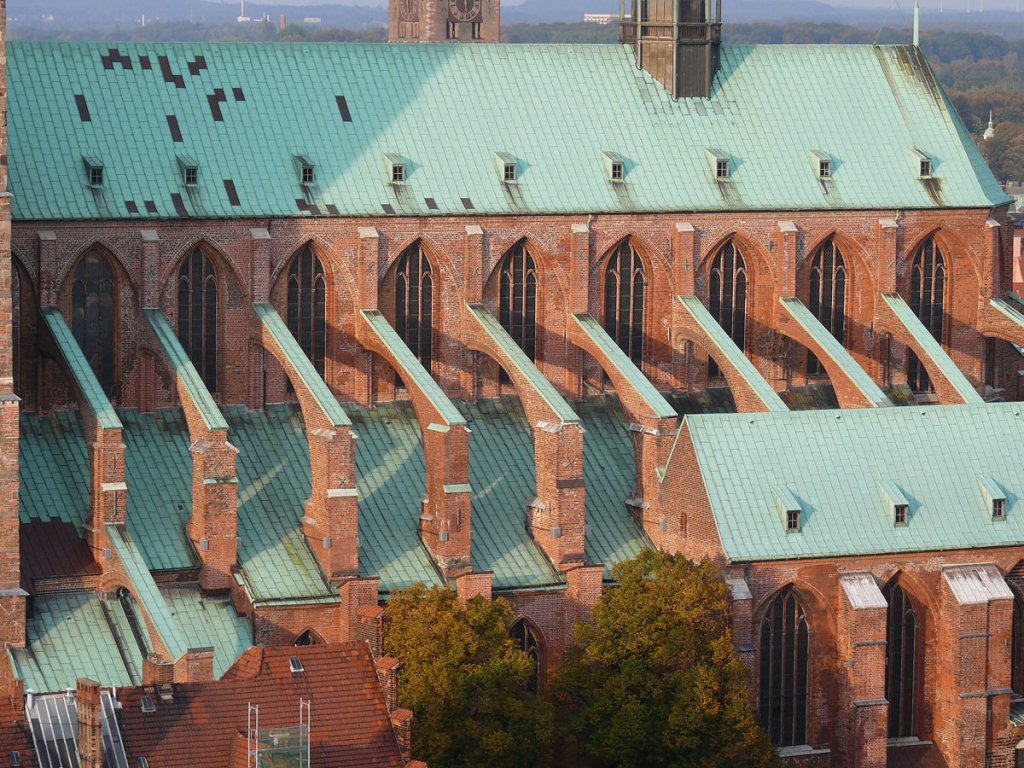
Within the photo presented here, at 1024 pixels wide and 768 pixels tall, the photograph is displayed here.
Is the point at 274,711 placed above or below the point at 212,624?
below

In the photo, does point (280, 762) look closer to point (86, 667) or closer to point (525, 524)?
point (86, 667)

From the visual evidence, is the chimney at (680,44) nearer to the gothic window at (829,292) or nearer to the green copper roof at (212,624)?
the gothic window at (829,292)

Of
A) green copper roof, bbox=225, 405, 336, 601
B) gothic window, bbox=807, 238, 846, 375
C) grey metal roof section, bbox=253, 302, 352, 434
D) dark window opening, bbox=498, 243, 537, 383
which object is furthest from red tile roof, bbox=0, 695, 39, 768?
gothic window, bbox=807, 238, 846, 375

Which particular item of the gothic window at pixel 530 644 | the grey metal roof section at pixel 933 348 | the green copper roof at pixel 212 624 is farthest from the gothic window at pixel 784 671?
the green copper roof at pixel 212 624

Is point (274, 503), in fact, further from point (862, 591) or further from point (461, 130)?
point (862, 591)

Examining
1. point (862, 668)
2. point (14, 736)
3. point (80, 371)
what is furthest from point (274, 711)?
point (862, 668)

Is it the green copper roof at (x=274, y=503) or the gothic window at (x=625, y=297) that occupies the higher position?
the gothic window at (x=625, y=297)

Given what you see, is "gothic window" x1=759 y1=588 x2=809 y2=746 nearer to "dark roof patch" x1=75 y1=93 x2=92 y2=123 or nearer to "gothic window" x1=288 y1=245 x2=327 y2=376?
"gothic window" x1=288 y1=245 x2=327 y2=376
